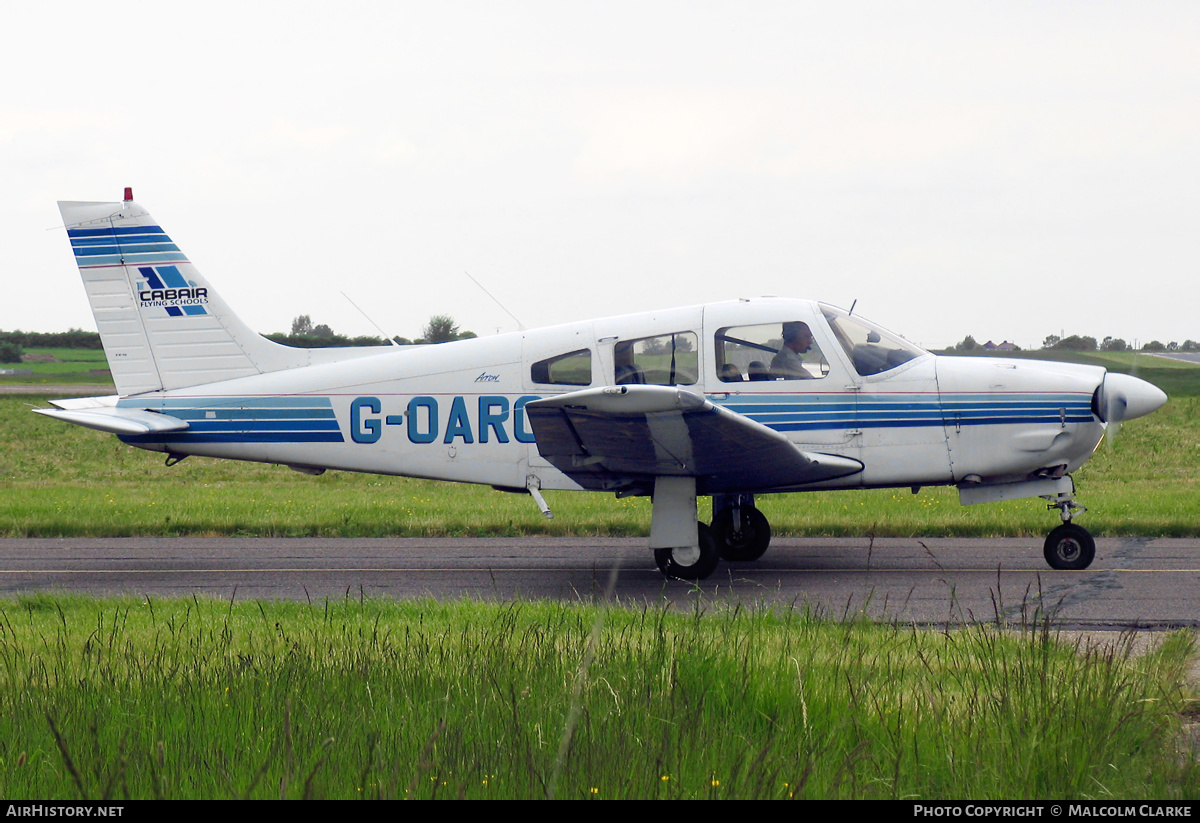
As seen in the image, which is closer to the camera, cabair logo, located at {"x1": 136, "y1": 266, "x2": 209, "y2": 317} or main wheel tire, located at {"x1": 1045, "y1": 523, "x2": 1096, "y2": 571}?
main wheel tire, located at {"x1": 1045, "y1": 523, "x2": 1096, "y2": 571}

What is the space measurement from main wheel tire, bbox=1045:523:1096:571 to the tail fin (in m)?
7.57

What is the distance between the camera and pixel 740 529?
1088cm

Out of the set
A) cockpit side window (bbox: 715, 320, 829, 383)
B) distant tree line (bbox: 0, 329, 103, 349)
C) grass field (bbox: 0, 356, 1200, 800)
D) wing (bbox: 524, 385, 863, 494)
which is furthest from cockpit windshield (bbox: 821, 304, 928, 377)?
distant tree line (bbox: 0, 329, 103, 349)

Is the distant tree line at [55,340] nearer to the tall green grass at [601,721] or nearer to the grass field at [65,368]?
the grass field at [65,368]

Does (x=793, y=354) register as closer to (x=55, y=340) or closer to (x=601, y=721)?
(x=601, y=721)

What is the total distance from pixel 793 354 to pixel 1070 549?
117 inches

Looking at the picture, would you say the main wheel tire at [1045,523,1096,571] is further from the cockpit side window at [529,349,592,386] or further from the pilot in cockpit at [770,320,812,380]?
the cockpit side window at [529,349,592,386]

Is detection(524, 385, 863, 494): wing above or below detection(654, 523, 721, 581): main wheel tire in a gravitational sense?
above

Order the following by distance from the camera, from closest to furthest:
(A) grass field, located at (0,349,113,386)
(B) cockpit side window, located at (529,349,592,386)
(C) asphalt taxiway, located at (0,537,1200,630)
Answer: (C) asphalt taxiway, located at (0,537,1200,630) → (B) cockpit side window, located at (529,349,592,386) → (A) grass field, located at (0,349,113,386)

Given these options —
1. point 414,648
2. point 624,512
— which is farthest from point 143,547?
point 414,648

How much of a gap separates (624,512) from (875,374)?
521 centimetres

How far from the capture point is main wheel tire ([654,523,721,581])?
9.56 meters
